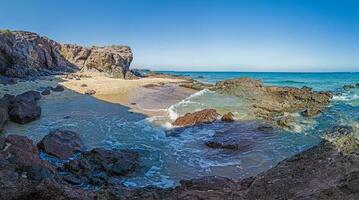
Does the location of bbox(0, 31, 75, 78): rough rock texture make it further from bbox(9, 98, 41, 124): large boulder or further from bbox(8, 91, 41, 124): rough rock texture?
bbox(9, 98, 41, 124): large boulder

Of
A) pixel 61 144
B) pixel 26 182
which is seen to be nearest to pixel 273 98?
pixel 61 144

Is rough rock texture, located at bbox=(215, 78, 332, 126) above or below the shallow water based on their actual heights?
above

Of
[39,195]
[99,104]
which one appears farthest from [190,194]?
[99,104]

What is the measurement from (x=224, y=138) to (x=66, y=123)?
23.6 feet

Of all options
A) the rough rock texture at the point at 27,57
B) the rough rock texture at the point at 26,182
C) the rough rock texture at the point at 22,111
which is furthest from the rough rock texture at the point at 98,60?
the rough rock texture at the point at 26,182

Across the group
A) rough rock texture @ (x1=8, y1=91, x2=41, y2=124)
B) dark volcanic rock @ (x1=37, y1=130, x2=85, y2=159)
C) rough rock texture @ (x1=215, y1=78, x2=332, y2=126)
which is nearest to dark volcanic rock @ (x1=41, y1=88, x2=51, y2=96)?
rough rock texture @ (x1=8, y1=91, x2=41, y2=124)

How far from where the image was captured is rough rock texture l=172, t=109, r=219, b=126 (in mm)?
16906

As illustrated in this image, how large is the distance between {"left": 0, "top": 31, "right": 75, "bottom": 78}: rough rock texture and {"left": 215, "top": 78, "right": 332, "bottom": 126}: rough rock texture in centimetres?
2025

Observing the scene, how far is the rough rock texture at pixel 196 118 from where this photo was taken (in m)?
16.9

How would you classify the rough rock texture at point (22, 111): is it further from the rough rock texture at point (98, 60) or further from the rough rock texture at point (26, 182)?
the rough rock texture at point (98, 60)

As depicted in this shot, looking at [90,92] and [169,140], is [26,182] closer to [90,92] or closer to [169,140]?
[169,140]

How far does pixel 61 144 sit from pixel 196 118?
7839mm

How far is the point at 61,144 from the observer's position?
11.0 m

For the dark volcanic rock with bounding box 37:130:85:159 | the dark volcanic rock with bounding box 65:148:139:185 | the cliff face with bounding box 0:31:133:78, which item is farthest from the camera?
the cliff face with bounding box 0:31:133:78
